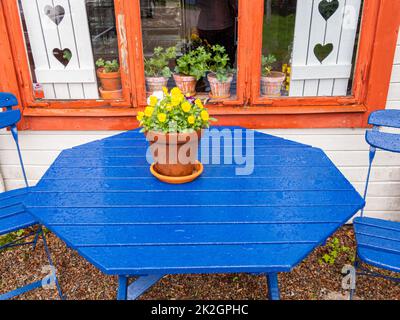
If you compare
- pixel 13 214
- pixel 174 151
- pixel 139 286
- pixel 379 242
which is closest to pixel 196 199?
pixel 174 151

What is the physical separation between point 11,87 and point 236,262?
2.10 metres

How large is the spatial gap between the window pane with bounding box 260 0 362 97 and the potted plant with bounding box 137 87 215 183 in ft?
3.61

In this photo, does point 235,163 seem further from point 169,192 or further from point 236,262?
point 236,262

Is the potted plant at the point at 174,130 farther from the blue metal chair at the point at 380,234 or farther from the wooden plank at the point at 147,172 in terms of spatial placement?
the blue metal chair at the point at 380,234

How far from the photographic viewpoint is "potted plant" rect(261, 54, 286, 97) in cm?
257

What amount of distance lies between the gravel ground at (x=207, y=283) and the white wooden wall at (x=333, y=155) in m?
0.61

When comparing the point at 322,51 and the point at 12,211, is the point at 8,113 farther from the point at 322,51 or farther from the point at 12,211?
the point at 322,51

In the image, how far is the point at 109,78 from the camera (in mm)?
2613

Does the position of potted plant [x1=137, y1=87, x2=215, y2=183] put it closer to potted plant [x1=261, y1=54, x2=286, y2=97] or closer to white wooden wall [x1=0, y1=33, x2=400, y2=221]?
potted plant [x1=261, y1=54, x2=286, y2=97]

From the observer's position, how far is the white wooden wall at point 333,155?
2697 mm

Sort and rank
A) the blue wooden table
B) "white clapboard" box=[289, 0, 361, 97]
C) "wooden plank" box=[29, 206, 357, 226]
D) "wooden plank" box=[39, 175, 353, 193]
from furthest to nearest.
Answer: "white clapboard" box=[289, 0, 361, 97] → "wooden plank" box=[39, 175, 353, 193] → "wooden plank" box=[29, 206, 357, 226] → the blue wooden table

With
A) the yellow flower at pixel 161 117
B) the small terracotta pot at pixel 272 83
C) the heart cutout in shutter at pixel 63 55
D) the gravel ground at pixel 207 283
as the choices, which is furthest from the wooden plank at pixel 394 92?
the heart cutout in shutter at pixel 63 55

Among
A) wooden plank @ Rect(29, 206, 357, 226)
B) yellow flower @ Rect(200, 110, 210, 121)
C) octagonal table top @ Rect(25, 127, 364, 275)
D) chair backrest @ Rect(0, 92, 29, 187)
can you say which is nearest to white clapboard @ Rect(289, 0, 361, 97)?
octagonal table top @ Rect(25, 127, 364, 275)

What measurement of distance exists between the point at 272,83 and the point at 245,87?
21 centimetres
